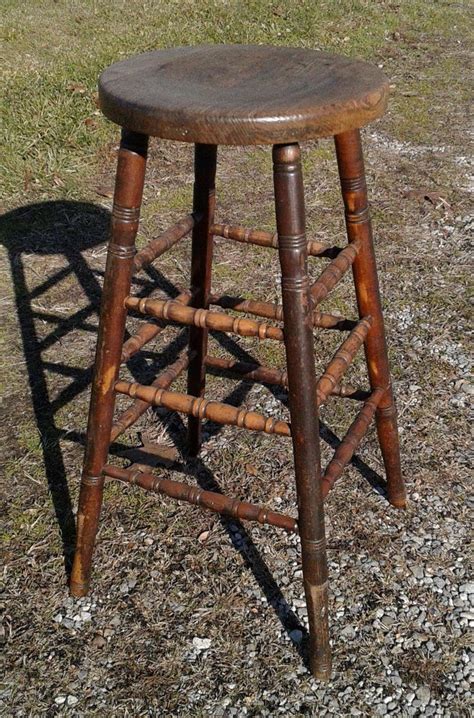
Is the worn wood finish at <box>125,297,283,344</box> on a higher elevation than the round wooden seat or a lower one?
lower

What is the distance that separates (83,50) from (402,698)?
490 centimetres

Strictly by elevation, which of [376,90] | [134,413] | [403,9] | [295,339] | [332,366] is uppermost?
[376,90]

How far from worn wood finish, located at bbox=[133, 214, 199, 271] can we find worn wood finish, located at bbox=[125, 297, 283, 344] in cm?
9

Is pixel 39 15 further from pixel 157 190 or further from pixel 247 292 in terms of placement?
pixel 247 292

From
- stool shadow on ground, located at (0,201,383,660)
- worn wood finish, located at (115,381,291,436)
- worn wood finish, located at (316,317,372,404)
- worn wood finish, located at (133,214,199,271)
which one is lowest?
stool shadow on ground, located at (0,201,383,660)

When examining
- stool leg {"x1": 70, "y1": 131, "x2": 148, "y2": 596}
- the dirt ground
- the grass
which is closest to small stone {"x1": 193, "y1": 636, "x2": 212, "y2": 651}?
the dirt ground

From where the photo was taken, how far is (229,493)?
7.56 feet

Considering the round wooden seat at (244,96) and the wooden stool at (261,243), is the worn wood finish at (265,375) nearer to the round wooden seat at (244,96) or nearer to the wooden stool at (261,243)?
the wooden stool at (261,243)

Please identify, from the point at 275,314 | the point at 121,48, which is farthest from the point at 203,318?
→ the point at 121,48

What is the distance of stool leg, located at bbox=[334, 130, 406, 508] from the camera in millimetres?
1717

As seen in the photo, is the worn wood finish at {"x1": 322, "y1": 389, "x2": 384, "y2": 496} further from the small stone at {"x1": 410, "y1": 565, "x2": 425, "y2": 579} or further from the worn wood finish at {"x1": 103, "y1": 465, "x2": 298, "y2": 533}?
the small stone at {"x1": 410, "y1": 565, "x2": 425, "y2": 579}


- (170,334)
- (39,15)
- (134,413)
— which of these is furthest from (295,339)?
(39,15)

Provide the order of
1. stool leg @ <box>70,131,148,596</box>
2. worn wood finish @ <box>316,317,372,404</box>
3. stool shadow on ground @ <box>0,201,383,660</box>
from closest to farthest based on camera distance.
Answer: stool leg @ <box>70,131,148,596</box> → worn wood finish @ <box>316,317,372,404</box> → stool shadow on ground @ <box>0,201,383,660</box>

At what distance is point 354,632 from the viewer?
1.89 metres
